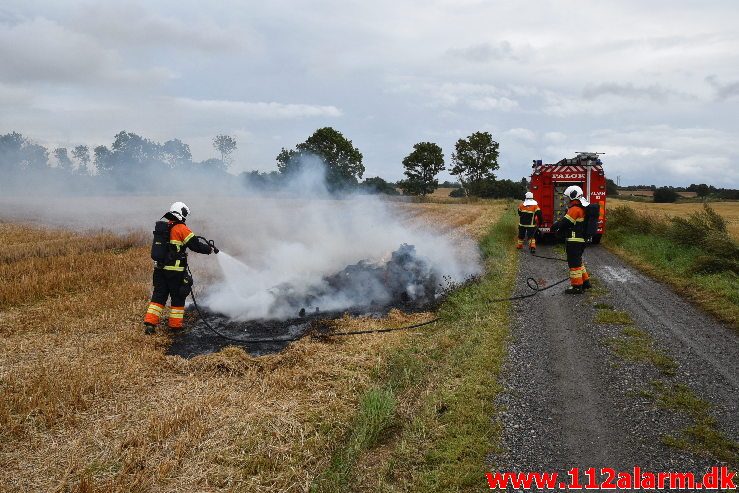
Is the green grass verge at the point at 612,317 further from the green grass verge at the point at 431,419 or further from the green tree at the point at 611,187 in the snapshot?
the green tree at the point at 611,187

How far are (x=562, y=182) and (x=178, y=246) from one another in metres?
13.4

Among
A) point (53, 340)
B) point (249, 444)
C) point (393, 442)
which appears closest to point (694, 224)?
point (393, 442)

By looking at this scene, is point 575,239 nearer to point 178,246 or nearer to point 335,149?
point 178,246

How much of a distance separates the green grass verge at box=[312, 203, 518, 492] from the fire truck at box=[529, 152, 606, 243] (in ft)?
32.6

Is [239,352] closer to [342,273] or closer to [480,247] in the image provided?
[342,273]

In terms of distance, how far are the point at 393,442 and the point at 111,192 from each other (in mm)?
41829


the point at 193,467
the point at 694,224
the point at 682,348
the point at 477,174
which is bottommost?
the point at 193,467

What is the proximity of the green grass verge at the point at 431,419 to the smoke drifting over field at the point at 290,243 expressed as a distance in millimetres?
3157

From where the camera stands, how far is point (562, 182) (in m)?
16.6

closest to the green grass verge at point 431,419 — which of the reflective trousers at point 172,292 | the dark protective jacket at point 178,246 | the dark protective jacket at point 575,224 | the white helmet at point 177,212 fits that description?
the dark protective jacket at point 575,224

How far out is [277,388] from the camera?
5.63 m

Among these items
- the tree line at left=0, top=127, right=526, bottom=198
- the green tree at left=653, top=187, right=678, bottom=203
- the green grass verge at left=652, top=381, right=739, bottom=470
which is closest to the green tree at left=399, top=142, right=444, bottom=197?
the tree line at left=0, top=127, right=526, bottom=198

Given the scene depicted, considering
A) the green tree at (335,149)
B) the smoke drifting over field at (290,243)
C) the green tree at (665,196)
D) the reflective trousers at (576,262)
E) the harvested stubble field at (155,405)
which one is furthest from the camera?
the green tree at (665,196)

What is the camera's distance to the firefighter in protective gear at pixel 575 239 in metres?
9.98
